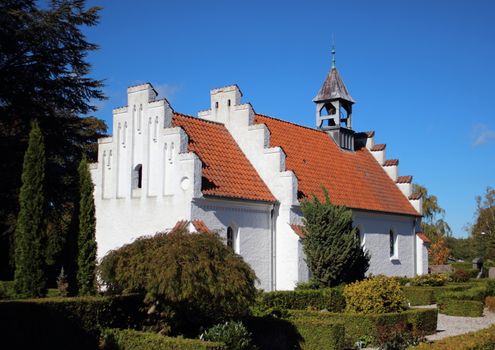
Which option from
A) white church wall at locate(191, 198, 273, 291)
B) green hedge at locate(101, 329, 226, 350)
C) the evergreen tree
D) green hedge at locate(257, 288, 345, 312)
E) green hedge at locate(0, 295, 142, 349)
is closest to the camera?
green hedge at locate(101, 329, 226, 350)

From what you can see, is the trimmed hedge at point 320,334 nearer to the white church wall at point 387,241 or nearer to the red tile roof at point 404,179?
the white church wall at point 387,241

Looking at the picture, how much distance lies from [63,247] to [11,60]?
30.3ft

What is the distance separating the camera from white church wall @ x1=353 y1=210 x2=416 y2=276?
28719mm

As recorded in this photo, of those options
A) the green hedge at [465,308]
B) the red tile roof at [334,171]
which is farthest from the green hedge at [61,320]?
the green hedge at [465,308]

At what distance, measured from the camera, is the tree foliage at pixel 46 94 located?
25.3 m

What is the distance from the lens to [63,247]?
28.3 meters

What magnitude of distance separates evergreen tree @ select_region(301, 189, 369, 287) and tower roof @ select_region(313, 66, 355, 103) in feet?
39.6

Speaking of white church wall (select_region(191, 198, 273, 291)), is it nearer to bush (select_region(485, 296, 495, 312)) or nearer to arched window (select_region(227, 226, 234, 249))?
arched window (select_region(227, 226, 234, 249))

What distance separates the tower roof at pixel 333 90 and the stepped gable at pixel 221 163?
31.7ft

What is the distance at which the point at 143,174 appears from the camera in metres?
21.8

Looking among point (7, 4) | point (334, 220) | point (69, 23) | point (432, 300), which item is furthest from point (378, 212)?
point (7, 4)

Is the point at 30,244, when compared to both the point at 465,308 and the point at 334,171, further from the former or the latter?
the point at 465,308

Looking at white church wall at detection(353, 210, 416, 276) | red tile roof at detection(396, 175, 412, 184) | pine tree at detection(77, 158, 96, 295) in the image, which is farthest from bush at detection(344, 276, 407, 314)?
red tile roof at detection(396, 175, 412, 184)

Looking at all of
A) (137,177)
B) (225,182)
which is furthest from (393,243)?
(137,177)
